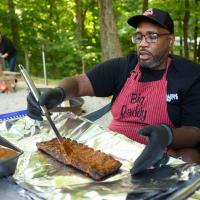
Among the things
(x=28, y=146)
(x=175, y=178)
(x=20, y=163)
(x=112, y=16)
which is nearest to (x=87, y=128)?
(x=28, y=146)

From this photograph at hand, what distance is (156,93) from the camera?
81.2 inches

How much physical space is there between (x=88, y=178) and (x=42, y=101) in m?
0.50

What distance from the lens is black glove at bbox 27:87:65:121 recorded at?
181cm

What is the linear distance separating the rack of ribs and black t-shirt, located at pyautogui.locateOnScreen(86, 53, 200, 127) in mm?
591

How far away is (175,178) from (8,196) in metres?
0.64

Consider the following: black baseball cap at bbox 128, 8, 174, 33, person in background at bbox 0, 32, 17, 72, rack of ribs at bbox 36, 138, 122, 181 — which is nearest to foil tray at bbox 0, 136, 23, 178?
rack of ribs at bbox 36, 138, 122, 181

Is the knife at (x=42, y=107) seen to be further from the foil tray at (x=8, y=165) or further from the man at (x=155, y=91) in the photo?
the foil tray at (x=8, y=165)

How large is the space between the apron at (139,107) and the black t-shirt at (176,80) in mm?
36

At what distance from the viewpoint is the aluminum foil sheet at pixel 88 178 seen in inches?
52.1

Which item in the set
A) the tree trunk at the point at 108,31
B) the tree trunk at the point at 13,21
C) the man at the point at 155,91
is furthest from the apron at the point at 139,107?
the tree trunk at the point at 13,21

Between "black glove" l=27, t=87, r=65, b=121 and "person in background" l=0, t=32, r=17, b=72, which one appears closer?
"black glove" l=27, t=87, r=65, b=121

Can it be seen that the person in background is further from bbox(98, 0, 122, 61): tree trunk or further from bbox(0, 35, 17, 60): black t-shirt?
bbox(98, 0, 122, 61): tree trunk

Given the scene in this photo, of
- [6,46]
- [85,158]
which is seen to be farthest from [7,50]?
[85,158]

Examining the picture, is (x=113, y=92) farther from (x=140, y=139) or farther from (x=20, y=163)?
(x=20, y=163)
